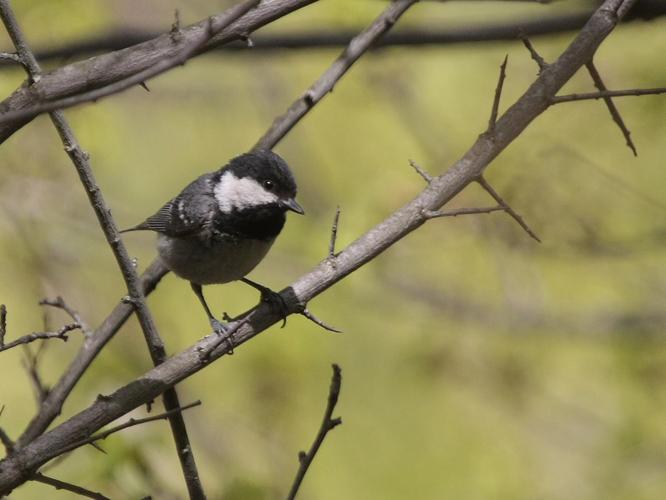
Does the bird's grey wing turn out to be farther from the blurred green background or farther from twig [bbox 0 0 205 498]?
twig [bbox 0 0 205 498]

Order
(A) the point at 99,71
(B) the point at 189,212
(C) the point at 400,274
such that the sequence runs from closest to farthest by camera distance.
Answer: (A) the point at 99,71
(B) the point at 189,212
(C) the point at 400,274

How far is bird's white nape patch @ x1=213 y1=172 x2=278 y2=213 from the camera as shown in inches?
157

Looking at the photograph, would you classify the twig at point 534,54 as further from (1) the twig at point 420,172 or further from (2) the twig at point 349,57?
(2) the twig at point 349,57

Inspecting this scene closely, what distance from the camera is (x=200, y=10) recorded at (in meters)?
7.37

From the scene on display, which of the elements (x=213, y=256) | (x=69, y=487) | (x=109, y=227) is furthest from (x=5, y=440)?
(x=213, y=256)

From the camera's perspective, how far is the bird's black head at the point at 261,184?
3928 millimetres

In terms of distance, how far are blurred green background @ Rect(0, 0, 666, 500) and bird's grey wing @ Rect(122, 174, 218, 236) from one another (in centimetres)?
106

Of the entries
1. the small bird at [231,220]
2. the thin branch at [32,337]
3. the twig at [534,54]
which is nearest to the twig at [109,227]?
the thin branch at [32,337]

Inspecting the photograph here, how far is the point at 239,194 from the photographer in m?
4.08

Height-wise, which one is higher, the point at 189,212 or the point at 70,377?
the point at 189,212

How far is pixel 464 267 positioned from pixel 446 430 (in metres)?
1.68

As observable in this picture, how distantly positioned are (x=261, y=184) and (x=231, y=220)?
0.81 feet

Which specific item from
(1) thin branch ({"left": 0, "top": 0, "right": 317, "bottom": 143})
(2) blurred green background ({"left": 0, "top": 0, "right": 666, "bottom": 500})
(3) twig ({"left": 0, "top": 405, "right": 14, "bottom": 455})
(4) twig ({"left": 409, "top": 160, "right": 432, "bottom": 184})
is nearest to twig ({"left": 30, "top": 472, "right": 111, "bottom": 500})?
(3) twig ({"left": 0, "top": 405, "right": 14, "bottom": 455})

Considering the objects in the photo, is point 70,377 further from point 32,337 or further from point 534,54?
point 534,54
